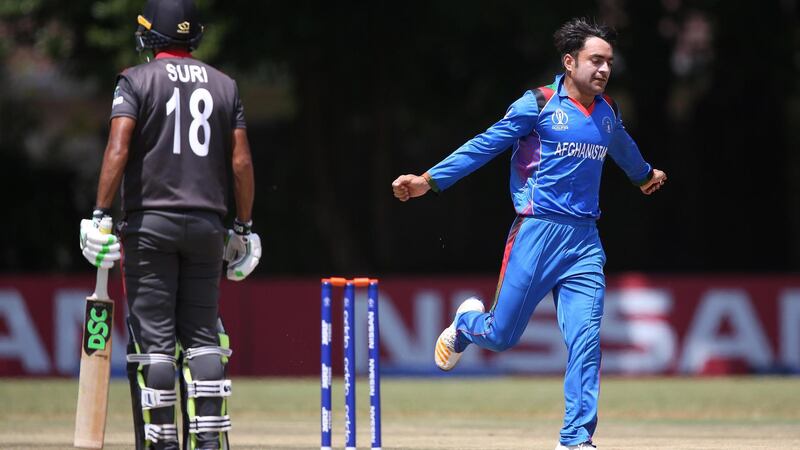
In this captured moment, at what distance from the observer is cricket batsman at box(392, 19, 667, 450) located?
721cm

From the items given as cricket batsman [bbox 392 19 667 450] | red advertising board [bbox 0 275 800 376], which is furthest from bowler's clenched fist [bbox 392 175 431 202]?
red advertising board [bbox 0 275 800 376]

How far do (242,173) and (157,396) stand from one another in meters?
1.08

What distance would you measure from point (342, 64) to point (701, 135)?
5550 mm

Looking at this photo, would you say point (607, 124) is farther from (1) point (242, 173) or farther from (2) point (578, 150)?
(1) point (242, 173)

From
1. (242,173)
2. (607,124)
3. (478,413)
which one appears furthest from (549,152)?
(478,413)

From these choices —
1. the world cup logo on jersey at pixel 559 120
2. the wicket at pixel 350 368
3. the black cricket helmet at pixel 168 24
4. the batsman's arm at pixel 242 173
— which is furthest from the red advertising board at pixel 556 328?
the black cricket helmet at pixel 168 24

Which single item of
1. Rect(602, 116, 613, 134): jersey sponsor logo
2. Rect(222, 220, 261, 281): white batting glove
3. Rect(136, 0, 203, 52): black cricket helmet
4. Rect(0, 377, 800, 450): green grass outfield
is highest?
Rect(136, 0, 203, 52): black cricket helmet

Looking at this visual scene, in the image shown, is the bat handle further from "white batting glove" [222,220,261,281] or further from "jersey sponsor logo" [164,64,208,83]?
"jersey sponsor logo" [164,64,208,83]

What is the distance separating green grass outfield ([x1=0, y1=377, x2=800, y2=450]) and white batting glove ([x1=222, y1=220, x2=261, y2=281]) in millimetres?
2068

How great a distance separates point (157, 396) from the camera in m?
6.42

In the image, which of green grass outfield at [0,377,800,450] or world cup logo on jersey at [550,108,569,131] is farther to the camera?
green grass outfield at [0,377,800,450]

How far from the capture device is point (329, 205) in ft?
68.1

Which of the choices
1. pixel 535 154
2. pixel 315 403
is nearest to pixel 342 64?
pixel 315 403

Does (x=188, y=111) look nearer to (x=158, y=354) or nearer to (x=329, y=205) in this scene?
(x=158, y=354)
